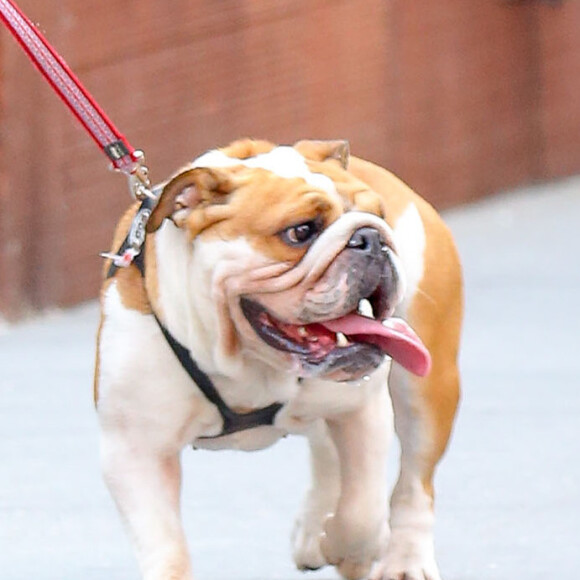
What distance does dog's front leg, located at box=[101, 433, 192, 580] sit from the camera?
4809mm

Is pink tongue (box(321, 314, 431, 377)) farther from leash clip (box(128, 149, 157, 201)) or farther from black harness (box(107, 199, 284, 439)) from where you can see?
leash clip (box(128, 149, 157, 201))

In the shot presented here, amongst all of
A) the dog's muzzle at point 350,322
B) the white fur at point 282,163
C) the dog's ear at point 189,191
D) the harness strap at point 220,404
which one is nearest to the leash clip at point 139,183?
the white fur at point 282,163

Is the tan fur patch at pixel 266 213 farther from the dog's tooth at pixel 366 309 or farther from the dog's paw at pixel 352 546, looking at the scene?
the dog's paw at pixel 352 546

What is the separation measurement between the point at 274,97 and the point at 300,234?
6.21 meters

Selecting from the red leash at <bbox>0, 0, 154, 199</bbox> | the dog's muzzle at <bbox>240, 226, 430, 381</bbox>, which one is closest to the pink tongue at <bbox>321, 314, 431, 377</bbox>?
the dog's muzzle at <bbox>240, 226, 430, 381</bbox>

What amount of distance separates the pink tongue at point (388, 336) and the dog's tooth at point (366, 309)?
4cm

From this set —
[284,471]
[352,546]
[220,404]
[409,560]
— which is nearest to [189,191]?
[220,404]

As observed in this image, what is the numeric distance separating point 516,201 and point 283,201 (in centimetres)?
827

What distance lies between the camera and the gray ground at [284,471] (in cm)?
599

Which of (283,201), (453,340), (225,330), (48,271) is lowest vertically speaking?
(48,271)

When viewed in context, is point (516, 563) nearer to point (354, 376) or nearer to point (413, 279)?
point (413, 279)

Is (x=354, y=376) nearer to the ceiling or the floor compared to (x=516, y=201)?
nearer to the ceiling

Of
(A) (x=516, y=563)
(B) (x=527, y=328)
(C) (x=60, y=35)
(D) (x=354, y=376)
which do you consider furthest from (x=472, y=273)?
(D) (x=354, y=376)

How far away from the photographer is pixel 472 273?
34.2 feet
